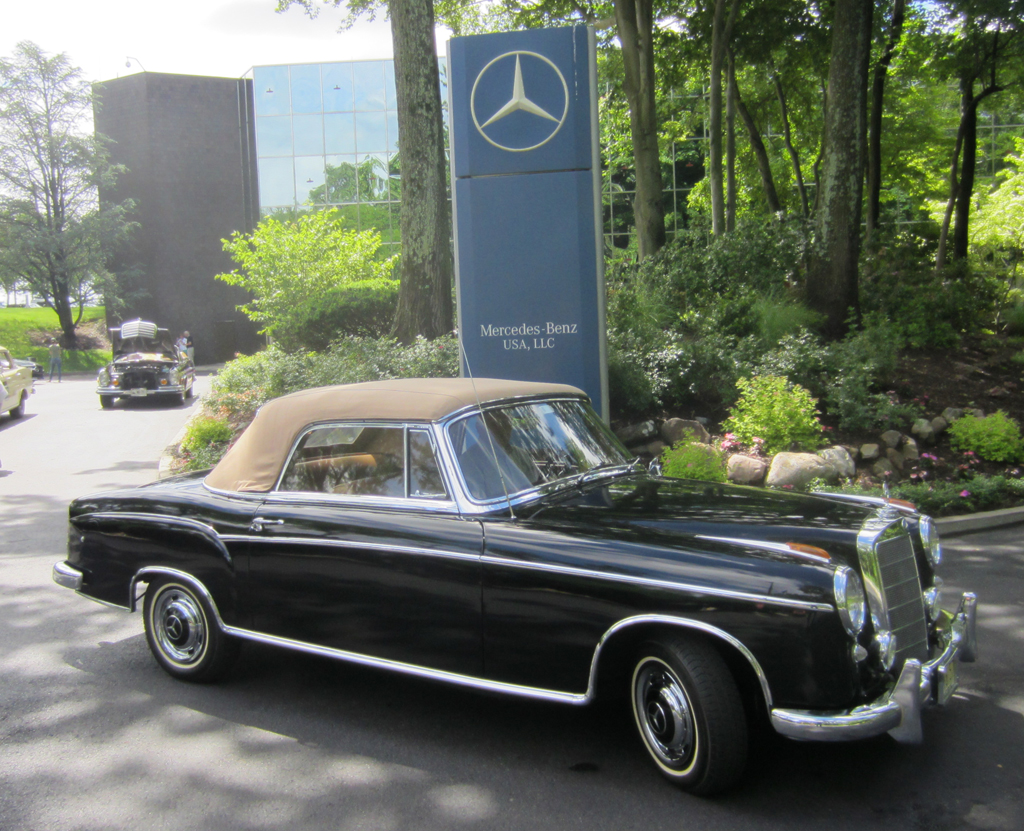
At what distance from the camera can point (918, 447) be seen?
970cm

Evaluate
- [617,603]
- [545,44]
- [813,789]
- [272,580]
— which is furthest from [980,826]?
[545,44]

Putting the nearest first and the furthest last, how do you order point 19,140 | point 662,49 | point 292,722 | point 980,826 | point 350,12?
point 980,826
point 292,722
point 350,12
point 662,49
point 19,140

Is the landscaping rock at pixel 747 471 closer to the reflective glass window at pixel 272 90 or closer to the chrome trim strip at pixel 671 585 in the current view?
the chrome trim strip at pixel 671 585

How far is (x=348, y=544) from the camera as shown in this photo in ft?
13.7

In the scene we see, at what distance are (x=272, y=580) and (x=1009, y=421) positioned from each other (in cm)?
863

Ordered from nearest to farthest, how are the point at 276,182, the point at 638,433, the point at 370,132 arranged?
the point at 638,433 < the point at 370,132 < the point at 276,182

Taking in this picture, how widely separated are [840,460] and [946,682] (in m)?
5.41

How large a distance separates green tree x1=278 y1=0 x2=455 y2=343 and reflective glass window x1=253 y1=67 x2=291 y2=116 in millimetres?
30196

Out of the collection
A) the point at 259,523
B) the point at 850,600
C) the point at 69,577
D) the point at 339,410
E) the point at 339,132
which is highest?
the point at 339,132

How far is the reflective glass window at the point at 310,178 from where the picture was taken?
4047cm

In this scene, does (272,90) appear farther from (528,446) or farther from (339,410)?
(528,446)

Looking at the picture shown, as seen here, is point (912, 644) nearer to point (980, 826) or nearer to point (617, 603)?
point (980, 826)

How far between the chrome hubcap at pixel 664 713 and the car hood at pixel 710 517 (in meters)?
0.54

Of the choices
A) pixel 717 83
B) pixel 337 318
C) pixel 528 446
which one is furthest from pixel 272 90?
pixel 528 446
